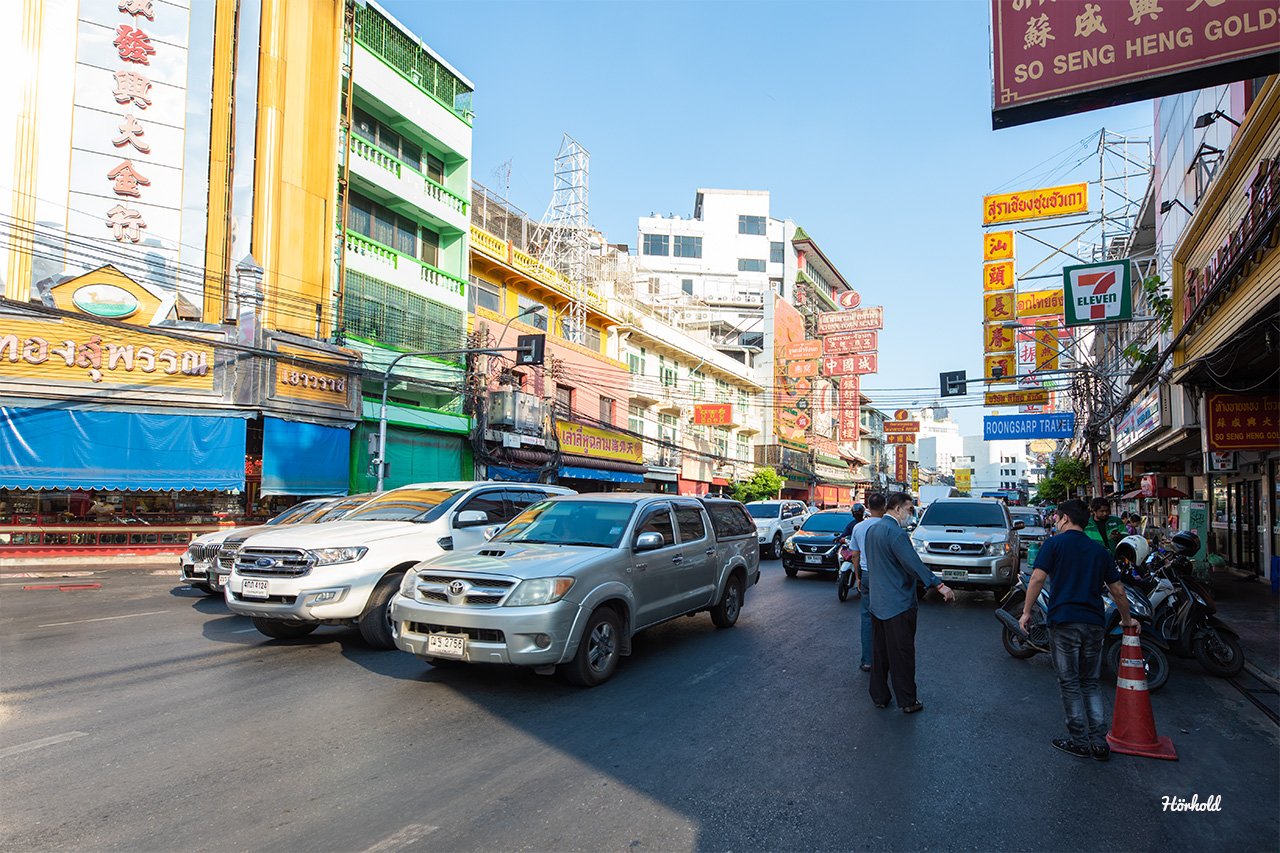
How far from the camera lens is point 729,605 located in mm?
9938

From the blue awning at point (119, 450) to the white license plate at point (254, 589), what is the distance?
43.6 feet

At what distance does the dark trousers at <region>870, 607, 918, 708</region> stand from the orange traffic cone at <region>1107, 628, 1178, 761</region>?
1406 millimetres

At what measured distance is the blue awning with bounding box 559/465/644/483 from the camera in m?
33.1

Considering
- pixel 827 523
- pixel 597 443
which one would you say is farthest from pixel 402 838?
pixel 597 443

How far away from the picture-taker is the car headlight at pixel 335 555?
7738mm

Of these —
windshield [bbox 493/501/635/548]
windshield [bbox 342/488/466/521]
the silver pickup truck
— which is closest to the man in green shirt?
the silver pickup truck

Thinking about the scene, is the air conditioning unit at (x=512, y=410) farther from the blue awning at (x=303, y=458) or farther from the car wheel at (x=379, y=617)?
the car wheel at (x=379, y=617)

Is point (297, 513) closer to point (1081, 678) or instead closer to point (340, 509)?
point (340, 509)

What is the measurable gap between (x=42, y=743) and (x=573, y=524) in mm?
4472

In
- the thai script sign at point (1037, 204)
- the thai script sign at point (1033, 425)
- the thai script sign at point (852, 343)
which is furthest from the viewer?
the thai script sign at point (852, 343)

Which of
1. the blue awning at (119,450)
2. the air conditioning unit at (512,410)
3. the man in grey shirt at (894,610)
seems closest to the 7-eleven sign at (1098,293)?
the man in grey shirt at (894,610)

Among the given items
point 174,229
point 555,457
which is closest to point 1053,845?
point 174,229

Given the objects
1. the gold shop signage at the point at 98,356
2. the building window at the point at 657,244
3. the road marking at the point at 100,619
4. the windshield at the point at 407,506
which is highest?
the building window at the point at 657,244

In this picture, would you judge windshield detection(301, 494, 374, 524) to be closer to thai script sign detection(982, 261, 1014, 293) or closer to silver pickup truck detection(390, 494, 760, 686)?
silver pickup truck detection(390, 494, 760, 686)
